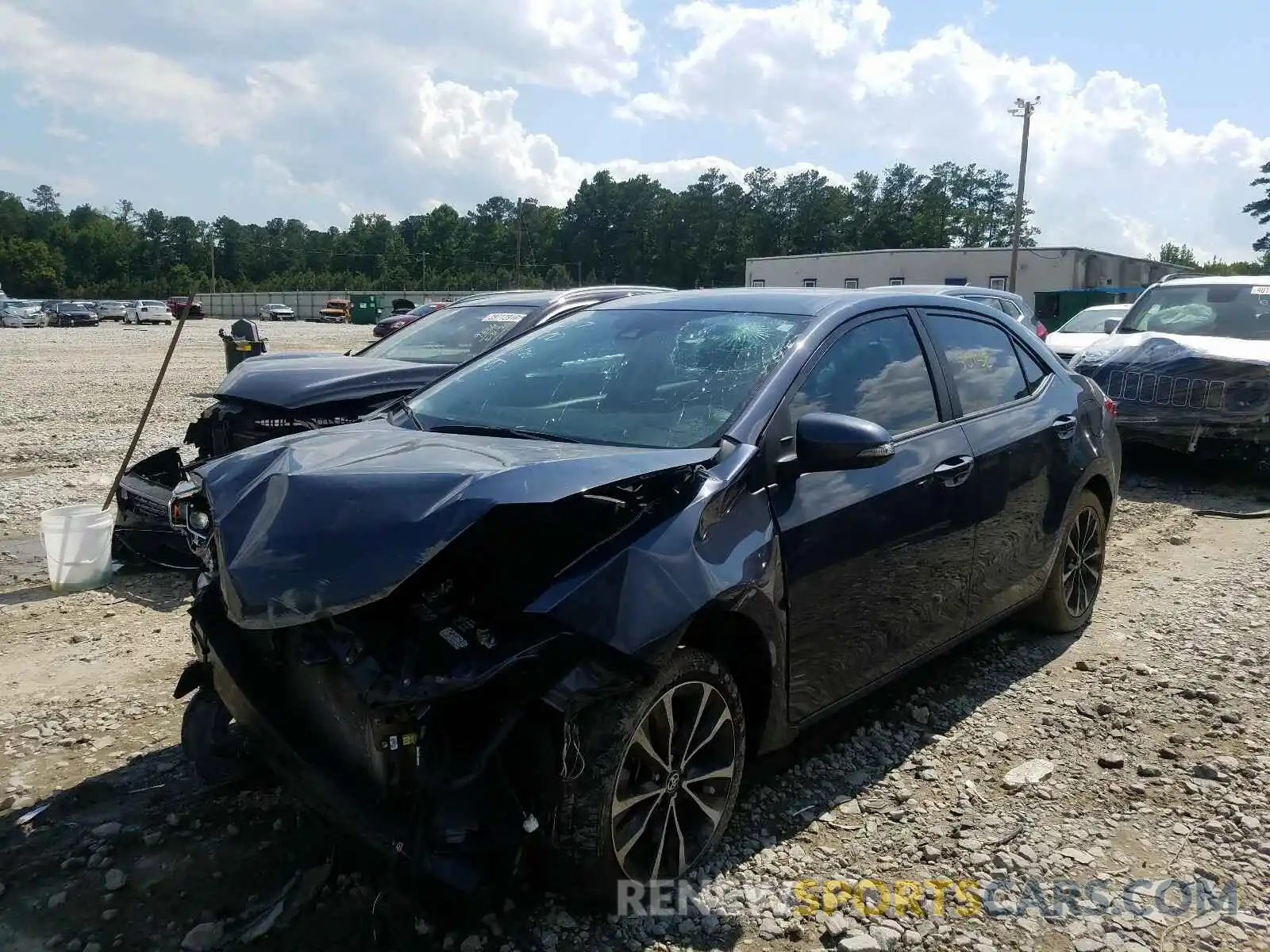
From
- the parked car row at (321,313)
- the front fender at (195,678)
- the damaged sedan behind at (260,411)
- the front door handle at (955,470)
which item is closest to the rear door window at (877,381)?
the front door handle at (955,470)

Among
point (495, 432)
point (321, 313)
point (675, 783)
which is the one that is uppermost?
point (495, 432)

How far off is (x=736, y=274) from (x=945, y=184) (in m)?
26.4

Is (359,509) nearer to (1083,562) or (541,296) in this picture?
(1083,562)

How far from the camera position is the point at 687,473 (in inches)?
112

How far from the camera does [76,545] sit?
5.70 metres

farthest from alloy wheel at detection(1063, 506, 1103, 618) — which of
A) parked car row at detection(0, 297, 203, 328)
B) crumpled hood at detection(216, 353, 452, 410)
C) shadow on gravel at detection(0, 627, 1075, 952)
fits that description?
parked car row at detection(0, 297, 203, 328)

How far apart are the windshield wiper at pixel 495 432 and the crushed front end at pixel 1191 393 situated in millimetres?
7488

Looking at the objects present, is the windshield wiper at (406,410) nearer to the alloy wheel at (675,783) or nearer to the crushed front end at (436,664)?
the crushed front end at (436,664)

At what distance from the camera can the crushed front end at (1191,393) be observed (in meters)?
8.54

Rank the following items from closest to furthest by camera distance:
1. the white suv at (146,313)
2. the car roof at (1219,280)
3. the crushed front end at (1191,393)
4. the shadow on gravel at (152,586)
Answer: the shadow on gravel at (152,586) < the crushed front end at (1191,393) < the car roof at (1219,280) < the white suv at (146,313)

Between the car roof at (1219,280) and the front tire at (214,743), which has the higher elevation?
the car roof at (1219,280)

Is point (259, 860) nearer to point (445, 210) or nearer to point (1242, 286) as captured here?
point (1242, 286)

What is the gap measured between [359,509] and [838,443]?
57.1 inches

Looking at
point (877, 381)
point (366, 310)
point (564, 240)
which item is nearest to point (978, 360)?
point (877, 381)
